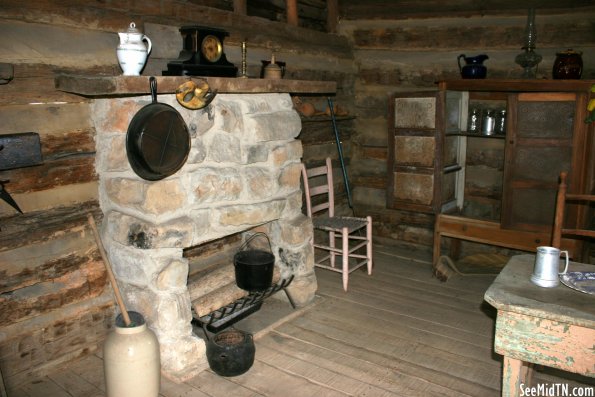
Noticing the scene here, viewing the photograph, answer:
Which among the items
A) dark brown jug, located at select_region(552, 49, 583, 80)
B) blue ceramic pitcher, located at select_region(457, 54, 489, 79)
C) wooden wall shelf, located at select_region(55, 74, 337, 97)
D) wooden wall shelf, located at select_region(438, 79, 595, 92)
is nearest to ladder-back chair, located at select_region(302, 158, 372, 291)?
wooden wall shelf, located at select_region(55, 74, 337, 97)

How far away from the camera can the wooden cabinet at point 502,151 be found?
138 inches

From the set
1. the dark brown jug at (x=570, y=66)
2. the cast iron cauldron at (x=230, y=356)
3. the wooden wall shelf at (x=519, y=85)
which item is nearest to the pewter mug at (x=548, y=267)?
the cast iron cauldron at (x=230, y=356)

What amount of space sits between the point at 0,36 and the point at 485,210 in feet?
12.6

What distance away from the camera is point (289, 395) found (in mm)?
2531

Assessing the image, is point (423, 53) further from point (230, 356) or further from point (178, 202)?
point (230, 356)

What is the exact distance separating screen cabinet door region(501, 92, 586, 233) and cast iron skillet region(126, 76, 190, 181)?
241 cm

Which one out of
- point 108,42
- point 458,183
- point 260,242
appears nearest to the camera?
point 108,42

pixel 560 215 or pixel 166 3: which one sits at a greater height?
pixel 166 3

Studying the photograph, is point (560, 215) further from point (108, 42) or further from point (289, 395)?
point (108, 42)

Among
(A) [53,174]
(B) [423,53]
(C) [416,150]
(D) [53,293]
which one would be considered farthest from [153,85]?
(B) [423,53]

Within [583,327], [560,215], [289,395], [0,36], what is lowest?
[289,395]

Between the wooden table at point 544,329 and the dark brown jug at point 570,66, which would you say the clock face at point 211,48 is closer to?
the wooden table at point 544,329

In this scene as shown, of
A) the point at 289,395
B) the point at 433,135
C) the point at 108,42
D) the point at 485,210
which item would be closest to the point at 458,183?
the point at 485,210

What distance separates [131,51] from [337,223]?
6.93ft
